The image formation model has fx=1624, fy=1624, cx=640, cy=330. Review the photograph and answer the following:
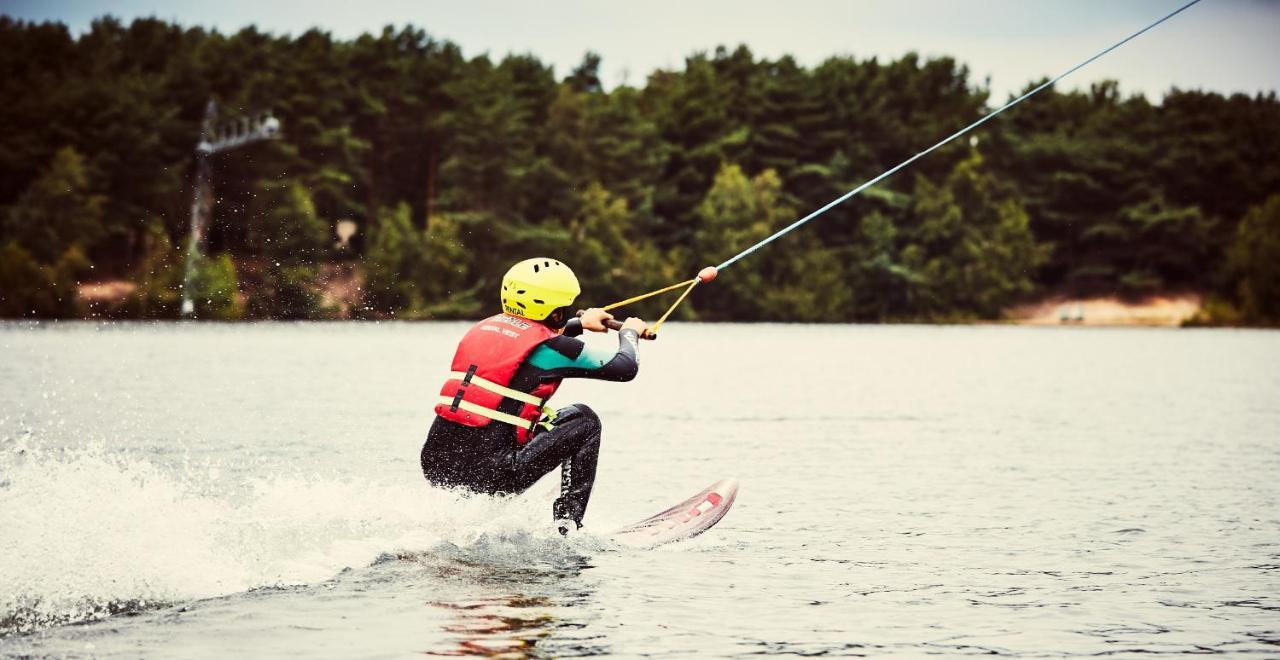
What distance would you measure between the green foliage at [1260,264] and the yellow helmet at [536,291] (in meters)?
83.3

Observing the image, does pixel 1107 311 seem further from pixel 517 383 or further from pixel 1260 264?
pixel 517 383

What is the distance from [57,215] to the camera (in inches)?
2874

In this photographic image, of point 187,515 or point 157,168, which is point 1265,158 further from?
point 187,515

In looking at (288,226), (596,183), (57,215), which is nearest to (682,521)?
(288,226)

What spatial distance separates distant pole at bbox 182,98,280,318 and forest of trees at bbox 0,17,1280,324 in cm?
61

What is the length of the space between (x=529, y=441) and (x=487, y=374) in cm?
65

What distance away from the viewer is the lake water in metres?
8.28

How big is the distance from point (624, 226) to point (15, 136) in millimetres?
31503

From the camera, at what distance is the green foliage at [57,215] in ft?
238

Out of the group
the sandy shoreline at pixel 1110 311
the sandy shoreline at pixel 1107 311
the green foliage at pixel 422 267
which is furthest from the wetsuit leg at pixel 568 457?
the sandy shoreline at pixel 1110 311

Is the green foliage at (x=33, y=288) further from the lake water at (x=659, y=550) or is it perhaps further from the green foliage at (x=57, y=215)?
the lake water at (x=659, y=550)

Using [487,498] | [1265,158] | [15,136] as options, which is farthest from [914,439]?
[1265,158]

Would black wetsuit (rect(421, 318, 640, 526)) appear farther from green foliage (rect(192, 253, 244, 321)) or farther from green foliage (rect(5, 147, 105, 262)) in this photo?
green foliage (rect(5, 147, 105, 262))

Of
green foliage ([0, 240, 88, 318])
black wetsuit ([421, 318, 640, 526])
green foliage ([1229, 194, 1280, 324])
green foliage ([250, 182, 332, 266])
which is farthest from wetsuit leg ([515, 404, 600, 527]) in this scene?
green foliage ([1229, 194, 1280, 324])
